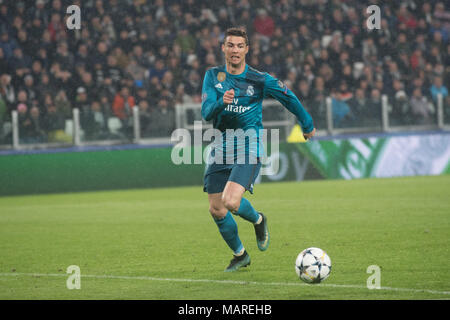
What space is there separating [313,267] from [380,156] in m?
12.5

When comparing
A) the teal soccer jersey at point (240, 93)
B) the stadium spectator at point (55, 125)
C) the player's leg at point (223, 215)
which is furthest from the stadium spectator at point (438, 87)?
the player's leg at point (223, 215)

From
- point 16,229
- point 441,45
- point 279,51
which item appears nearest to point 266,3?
point 279,51

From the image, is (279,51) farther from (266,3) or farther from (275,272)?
(275,272)

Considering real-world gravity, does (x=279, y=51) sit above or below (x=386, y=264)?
above

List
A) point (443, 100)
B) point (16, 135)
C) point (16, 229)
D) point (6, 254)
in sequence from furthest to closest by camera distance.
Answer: point (443, 100) < point (16, 135) < point (16, 229) < point (6, 254)

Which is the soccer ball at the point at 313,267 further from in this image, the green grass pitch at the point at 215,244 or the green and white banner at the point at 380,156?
the green and white banner at the point at 380,156

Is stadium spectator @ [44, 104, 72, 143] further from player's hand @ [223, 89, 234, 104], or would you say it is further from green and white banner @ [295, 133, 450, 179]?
player's hand @ [223, 89, 234, 104]

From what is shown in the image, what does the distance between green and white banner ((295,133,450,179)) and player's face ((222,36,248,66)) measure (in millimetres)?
10870

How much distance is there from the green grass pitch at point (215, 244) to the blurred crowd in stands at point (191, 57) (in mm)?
2415

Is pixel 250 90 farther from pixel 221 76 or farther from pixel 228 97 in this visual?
pixel 228 97
